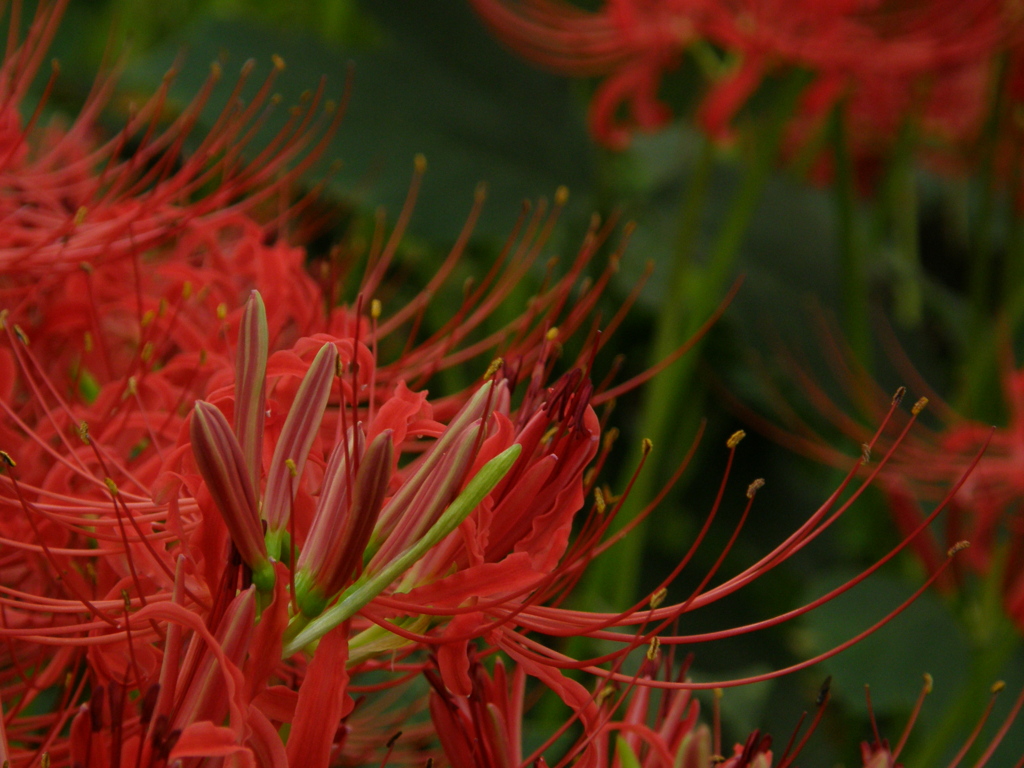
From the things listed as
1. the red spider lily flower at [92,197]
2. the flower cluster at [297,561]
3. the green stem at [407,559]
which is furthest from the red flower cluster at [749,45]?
the green stem at [407,559]

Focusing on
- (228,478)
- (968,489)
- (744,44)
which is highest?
(744,44)

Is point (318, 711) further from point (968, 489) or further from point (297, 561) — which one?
point (968, 489)

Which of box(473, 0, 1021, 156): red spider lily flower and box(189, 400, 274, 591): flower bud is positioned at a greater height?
box(473, 0, 1021, 156): red spider lily flower

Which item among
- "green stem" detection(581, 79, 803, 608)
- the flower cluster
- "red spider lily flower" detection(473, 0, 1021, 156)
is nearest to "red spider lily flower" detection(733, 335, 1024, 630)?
"green stem" detection(581, 79, 803, 608)

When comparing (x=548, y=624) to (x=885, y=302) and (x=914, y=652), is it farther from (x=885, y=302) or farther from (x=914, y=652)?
(x=885, y=302)

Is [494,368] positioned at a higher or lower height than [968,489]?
higher

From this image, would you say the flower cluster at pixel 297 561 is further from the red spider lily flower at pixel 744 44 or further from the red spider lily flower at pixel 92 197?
the red spider lily flower at pixel 744 44

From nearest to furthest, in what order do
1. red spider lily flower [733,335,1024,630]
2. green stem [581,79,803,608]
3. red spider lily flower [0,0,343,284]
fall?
red spider lily flower [0,0,343,284] < red spider lily flower [733,335,1024,630] < green stem [581,79,803,608]

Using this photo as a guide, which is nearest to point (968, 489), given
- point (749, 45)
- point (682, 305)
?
point (682, 305)

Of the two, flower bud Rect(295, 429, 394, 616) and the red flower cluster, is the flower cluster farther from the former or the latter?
the red flower cluster
